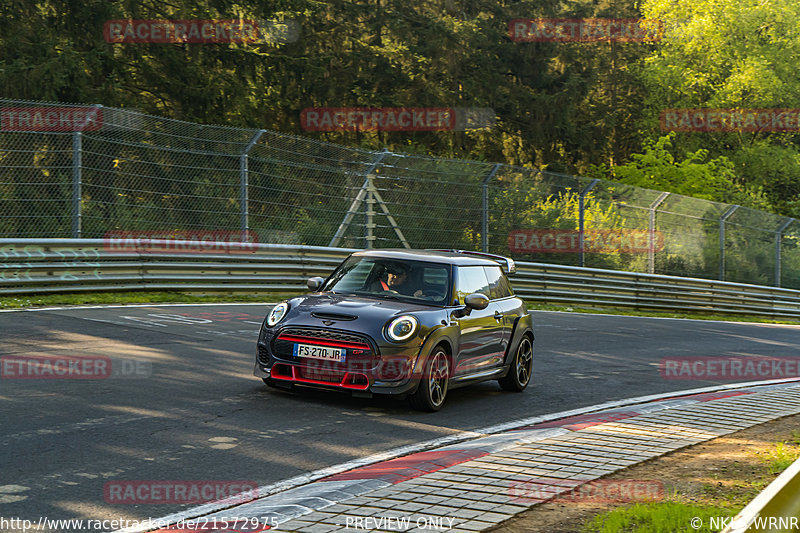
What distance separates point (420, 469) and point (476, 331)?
10.8 feet

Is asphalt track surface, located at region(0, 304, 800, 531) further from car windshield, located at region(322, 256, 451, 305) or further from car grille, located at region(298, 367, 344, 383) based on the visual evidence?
car windshield, located at region(322, 256, 451, 305)

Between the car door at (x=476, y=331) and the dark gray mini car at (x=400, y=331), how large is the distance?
10 mm

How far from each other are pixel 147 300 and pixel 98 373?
6.54 meters

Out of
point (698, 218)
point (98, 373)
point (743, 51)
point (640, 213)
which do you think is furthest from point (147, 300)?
point (743, 51)

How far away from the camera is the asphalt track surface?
19.7 ft

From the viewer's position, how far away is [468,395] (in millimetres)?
10094

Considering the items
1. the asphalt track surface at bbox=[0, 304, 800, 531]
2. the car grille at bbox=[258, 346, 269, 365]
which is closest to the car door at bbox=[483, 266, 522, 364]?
the asphalt track surface at bbox=[0, 304, 800, 531]

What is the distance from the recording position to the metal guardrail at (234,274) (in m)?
14.6

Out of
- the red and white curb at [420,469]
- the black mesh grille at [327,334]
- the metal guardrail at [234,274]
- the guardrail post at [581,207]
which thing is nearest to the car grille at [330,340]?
the black mesh grille at [327,334]

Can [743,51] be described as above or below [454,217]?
above

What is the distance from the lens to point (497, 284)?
1051 centimetres

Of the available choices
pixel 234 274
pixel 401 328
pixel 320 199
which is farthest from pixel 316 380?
pixel 320 199

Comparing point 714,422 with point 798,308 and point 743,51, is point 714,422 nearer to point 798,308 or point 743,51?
point 798,308

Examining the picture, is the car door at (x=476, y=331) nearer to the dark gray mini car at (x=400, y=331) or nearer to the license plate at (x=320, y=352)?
the dark gray mini car at (x=400, y=331)
